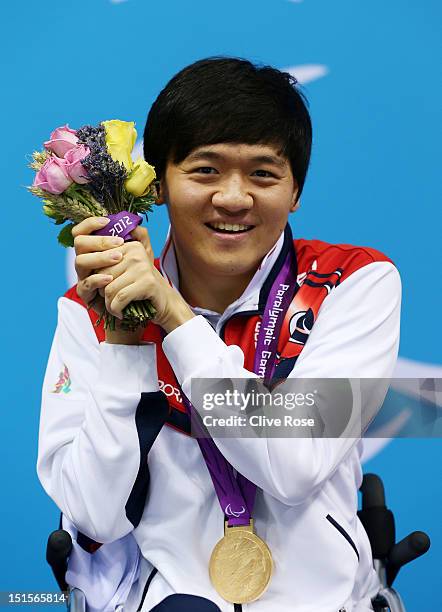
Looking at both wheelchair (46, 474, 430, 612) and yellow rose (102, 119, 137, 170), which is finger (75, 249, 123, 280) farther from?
wheelchair (46, 474, 430, 612)

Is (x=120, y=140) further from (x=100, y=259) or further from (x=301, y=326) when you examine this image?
(x=301, y=326)

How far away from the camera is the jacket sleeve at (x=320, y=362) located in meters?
1.57

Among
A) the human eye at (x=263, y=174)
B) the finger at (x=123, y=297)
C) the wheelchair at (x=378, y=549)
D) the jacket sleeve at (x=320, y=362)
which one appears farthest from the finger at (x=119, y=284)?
the wheelchair at (x=378, y=549)

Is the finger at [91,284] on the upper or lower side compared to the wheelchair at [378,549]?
upper

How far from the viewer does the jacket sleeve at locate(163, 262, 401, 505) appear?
157cm

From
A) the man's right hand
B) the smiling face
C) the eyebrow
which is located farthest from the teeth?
the man's right hand

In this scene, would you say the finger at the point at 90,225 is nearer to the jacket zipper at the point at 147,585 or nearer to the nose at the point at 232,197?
the nose at the point at 232,197

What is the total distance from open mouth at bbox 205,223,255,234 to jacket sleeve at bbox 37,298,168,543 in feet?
0.79

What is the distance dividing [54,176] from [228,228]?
1.06ft

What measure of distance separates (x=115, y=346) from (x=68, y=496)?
0.26 m

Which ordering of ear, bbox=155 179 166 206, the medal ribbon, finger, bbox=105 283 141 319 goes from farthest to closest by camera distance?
1. ear, bbox=155 179 166 206
2. the medal ribbon
3. finger, bbox=105 283 141 319

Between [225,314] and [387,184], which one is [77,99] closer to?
[387,184]

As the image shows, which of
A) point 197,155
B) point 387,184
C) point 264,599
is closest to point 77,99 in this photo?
point 387,184

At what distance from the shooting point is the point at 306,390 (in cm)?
162
